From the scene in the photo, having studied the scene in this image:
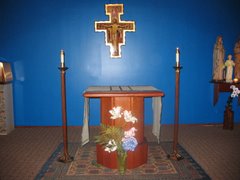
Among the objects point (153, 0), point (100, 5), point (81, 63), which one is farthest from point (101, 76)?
point (153, 0)

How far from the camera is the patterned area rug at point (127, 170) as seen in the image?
10.2 ft

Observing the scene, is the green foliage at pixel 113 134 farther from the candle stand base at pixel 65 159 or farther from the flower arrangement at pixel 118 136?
the candle stand base at pixel 65 159

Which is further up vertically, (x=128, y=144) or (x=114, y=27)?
(x=114, y=27)

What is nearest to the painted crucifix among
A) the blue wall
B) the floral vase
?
the blue wall

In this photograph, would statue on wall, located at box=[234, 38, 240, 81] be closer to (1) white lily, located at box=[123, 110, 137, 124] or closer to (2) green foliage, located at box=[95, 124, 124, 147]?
(1) white lily, located at box=[123, 110, 137, 124]

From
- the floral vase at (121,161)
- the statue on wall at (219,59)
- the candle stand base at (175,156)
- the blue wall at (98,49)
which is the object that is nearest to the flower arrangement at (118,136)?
the floral vase at (121,161)

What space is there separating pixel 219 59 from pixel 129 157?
10.4 ft

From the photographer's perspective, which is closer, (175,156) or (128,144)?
(128,144)

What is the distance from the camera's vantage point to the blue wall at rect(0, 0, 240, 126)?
5234 millimetres

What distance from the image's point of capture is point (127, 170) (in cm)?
330

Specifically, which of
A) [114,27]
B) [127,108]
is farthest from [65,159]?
[114,27]

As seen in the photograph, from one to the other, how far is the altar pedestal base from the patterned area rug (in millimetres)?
57

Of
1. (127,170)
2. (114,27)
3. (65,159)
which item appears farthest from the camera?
(114,27)

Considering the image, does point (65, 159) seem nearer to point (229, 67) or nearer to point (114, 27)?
point (114, 27)
